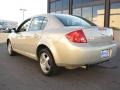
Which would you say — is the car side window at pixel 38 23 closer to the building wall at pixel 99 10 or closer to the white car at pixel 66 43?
the white car at pixel 66 43

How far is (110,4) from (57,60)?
2121cm

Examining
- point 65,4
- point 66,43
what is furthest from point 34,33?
point 65,4

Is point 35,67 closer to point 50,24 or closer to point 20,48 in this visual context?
point 20,48

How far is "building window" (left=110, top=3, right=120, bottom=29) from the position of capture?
24.1 metres

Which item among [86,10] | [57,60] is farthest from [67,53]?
[86,10]

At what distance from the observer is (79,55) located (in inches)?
196

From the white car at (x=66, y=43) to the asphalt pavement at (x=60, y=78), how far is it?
0.34 meters

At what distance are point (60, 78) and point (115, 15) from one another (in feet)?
66.9

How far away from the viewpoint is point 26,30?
693cm

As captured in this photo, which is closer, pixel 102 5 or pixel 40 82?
pixel 40 82

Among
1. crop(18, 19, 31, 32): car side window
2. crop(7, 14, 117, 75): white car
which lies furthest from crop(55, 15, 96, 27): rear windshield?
crop(18, 19, 31, 32): car side window

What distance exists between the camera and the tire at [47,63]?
5520mm

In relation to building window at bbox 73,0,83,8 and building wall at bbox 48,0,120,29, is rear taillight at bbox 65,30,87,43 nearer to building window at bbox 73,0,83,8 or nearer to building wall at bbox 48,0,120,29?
building wall at bbox 48,0,120,29

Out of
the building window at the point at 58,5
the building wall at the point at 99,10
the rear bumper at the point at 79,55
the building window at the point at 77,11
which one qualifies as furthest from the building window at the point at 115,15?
the rear bumper at the point at 79,55
